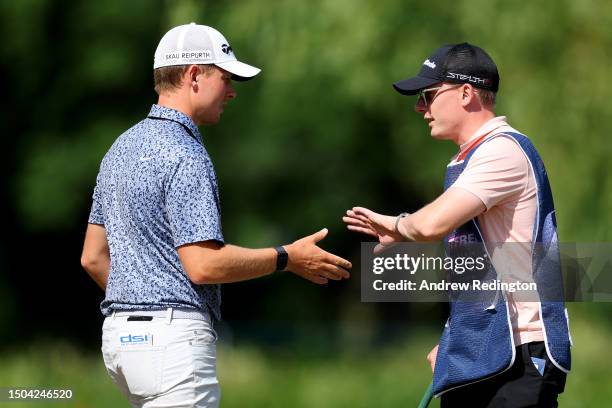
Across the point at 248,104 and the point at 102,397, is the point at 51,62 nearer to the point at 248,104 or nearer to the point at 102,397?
the point at 248,104

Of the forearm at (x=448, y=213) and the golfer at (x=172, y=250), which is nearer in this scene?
the forearm at (x=448, y=213)

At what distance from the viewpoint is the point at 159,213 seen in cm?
387

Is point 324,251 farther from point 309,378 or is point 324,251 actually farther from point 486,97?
point 309,378

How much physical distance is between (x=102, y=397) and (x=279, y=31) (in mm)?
3065

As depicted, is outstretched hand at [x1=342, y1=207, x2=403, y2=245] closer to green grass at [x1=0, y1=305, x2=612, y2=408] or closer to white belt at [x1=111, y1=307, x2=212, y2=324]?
white belt at [x1=111, y1=307, x2=212, y2=324]

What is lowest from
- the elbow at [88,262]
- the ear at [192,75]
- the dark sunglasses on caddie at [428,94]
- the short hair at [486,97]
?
the elbow at [88,262]

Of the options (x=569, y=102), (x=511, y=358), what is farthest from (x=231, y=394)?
(x=511, y=358)

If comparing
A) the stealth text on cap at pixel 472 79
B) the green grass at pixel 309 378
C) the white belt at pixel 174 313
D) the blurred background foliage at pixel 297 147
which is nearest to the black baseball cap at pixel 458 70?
the stealth text on cap at pixel 472 79

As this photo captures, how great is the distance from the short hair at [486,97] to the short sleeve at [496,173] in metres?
0.22

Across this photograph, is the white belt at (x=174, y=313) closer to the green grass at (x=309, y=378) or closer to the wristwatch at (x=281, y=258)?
the wristwatch at (x=281, y=258)

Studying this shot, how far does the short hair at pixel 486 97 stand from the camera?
12.8ft

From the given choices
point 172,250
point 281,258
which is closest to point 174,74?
point 172,250

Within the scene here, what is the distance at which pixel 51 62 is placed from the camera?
53.4ft

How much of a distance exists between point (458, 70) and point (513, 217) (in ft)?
1.77
